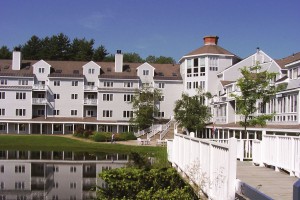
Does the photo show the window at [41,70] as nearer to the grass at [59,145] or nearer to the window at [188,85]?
the grass at [59,145]

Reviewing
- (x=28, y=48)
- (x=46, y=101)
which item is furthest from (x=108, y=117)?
(x=28, y=48)

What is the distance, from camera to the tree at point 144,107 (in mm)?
58062

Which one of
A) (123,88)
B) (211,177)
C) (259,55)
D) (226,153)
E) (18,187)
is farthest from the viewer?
(123,88)

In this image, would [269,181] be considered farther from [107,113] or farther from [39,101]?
[39,101]

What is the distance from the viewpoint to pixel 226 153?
7.45 meters

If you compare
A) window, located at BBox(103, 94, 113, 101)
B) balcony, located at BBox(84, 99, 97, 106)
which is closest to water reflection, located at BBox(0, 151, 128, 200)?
balcony, located at BBox(84, 99, 97, 106)

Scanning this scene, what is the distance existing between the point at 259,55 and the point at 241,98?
102ft

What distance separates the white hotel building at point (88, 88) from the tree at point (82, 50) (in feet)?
77.5

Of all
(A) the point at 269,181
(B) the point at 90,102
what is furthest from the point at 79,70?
(A) the point at 269,181

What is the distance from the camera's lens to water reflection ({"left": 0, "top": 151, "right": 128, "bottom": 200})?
68.7 ft

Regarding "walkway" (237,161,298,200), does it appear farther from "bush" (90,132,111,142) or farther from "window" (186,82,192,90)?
"window" (186,82,192,90)

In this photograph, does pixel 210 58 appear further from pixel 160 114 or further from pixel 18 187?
pixel 18 187

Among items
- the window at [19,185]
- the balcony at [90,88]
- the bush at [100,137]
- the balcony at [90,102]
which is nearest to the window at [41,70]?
the balcony at [90,88]

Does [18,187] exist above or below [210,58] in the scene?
below
